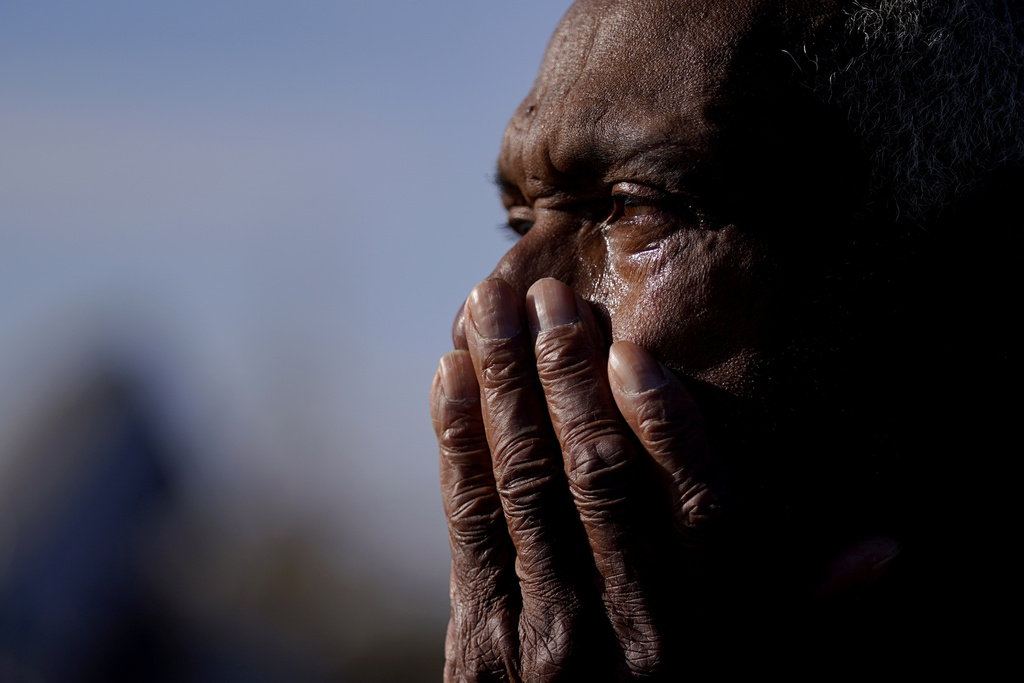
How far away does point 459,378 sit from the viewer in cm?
260

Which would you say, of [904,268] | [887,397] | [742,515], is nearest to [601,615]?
[742,515]

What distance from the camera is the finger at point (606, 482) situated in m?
2.26

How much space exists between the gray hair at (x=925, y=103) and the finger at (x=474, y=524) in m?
1.26

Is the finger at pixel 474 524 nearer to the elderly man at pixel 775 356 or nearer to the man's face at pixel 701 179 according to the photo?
the elderly man at pixel 775 356

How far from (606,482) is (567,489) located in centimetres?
15

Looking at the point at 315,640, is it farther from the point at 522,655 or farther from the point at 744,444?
the point at 744,444

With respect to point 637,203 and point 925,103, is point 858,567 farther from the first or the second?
point 925,103

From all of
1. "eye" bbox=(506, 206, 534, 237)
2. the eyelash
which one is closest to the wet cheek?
the eyelash

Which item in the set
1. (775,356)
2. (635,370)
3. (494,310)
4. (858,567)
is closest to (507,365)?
(494,310)

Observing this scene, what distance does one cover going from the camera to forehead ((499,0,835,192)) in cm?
229

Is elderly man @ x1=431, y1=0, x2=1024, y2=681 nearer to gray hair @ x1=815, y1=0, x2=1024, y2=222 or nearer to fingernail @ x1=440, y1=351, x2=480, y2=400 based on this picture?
gray hair @ x1=815, y1=0, x2=1024, y2=222

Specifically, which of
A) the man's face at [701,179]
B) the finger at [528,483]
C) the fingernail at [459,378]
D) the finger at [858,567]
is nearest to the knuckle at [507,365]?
the finger at [528,483]

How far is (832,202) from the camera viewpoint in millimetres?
2309

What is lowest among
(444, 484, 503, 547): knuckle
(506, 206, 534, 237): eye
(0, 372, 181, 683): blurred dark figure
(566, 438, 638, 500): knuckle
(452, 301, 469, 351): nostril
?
(0, 372, 181, 683): blurred dark figure
